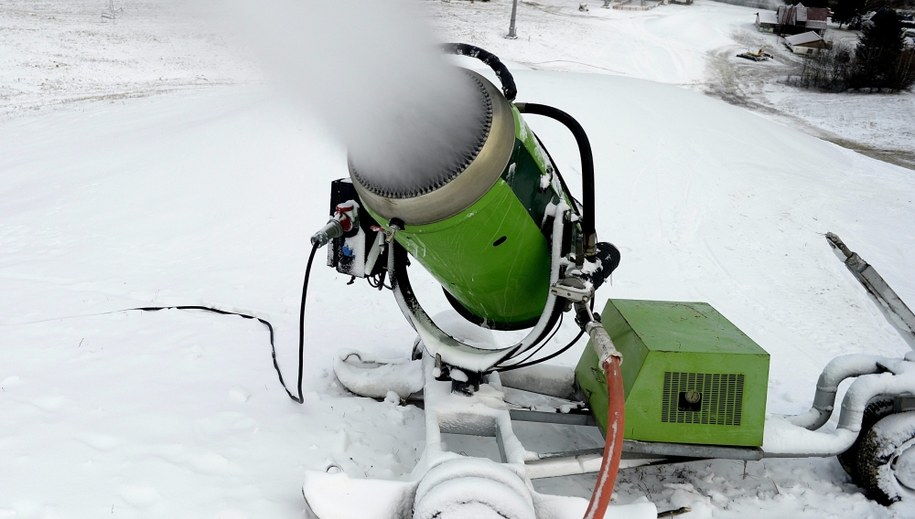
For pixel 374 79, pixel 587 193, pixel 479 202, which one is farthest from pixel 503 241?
pixel 374 79

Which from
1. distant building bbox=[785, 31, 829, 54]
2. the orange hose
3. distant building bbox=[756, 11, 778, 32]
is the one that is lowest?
the orange hose

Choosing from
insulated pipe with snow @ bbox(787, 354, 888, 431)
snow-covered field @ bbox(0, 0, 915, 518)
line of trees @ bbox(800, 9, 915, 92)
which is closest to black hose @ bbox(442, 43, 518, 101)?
snow-covered field @ bbox(0, 0, 915, 518)

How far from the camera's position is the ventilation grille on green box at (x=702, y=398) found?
3223mm

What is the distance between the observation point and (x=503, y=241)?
10.2 ft

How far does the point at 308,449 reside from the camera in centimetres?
350

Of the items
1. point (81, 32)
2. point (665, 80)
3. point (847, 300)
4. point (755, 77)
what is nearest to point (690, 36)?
point (755, 77)

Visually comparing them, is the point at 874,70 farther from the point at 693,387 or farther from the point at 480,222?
the point at 480,222

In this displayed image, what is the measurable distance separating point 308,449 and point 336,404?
52 centimetres

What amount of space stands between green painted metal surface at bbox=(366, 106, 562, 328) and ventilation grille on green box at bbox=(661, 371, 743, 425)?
77cm

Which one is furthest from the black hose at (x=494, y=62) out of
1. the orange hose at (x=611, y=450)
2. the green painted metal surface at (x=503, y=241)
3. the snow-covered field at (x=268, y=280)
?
the orange hose at (x=611, y=450)

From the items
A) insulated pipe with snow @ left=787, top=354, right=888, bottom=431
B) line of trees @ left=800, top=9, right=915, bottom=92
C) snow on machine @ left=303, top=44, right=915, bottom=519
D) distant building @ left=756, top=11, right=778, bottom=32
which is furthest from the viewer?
distant building @ left=756, top=11, right=778, bottom=32

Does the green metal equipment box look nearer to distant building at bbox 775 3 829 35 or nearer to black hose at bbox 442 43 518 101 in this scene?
black hose at bbox 442 43 518 101

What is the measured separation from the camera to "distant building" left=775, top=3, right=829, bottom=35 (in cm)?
4075

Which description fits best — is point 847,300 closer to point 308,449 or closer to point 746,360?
point 746,360
